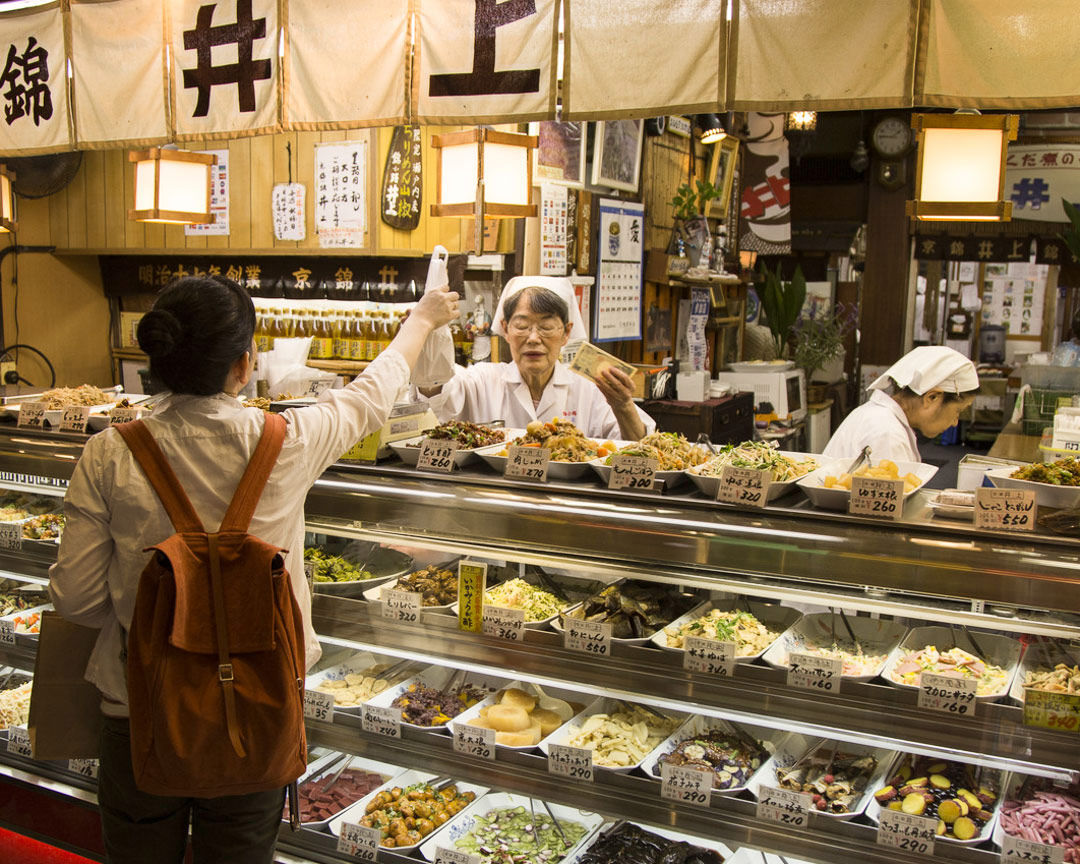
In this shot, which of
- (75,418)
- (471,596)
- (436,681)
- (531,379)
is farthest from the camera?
(531,379)

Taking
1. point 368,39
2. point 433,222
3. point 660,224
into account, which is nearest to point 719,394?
point 660,224

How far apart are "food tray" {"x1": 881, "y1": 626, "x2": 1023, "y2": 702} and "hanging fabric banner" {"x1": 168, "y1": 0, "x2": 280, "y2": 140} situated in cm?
317

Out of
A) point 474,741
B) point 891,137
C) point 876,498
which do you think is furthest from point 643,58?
point 891,137

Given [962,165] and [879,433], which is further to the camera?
[879,433]

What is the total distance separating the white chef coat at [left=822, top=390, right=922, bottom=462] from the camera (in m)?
4.61

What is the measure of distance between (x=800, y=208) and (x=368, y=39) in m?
11.1

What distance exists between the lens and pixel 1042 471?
2617 millimetres

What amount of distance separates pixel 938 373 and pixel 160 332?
146 inches

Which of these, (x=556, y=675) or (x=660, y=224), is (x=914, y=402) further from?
(x=660, y=224)

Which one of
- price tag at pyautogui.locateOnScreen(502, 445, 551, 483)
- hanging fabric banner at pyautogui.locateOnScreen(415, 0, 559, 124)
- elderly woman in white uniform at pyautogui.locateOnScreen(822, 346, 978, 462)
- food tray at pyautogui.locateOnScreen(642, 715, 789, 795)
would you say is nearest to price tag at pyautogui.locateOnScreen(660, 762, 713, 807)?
food tray at pyautogui.locateOnScreen(642, 715, 789, 795)

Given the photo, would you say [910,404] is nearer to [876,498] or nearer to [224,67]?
[876,498]

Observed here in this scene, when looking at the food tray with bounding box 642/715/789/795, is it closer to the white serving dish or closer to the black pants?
the white serving dish

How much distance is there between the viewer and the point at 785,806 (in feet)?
8.27

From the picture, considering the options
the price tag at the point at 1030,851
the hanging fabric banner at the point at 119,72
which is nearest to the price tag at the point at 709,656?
the price tag at the point at 1030,851
